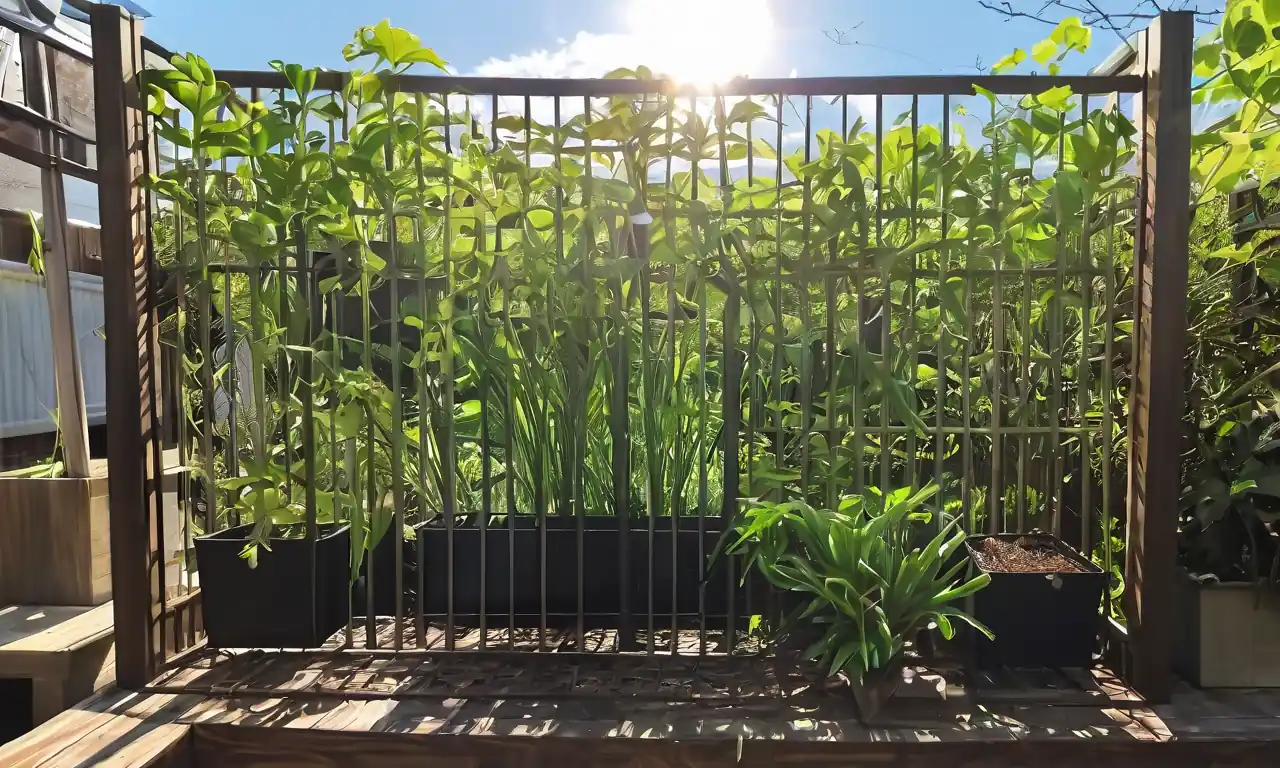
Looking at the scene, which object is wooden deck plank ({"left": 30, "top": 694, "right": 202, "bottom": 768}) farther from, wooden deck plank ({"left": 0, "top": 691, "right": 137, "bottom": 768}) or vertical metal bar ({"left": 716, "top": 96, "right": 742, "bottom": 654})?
vertical metal bar ({"left": 716, "top": 96, "right": 742, "bottom": 654})

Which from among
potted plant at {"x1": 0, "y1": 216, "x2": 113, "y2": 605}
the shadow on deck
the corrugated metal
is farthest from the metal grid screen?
the corrugated metal

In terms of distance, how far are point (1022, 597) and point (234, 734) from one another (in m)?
1.41

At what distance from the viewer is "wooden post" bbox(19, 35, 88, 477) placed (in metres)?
1.68

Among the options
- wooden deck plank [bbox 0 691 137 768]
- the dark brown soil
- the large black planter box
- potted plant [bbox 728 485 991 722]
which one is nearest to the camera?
wooden deck plank [bbox 0 691 137 768]

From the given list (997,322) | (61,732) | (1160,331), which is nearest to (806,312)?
(997,322)

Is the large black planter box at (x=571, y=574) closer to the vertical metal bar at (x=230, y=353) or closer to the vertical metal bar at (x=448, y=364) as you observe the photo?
the vertical metal bar at (x=448, y=364)

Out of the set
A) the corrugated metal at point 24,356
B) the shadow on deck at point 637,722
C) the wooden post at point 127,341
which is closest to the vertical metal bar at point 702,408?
the shadow on deck at point 637,722

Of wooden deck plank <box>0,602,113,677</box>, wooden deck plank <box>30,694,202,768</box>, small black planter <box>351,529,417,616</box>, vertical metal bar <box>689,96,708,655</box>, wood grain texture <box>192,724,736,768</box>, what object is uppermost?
vertical metal bar <box>689,96,708,655</box>

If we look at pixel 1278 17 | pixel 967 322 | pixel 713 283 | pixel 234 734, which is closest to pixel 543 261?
pixel 713 283

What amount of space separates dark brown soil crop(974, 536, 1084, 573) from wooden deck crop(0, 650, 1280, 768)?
219 mm

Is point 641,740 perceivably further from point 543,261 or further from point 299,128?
point 299,128

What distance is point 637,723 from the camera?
3.90ft

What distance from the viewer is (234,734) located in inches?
46.6

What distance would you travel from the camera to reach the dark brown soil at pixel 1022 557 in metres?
1.30
